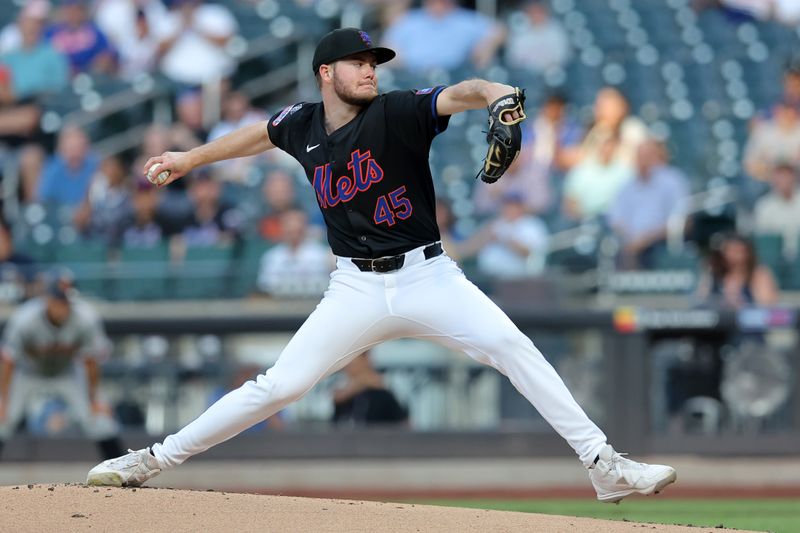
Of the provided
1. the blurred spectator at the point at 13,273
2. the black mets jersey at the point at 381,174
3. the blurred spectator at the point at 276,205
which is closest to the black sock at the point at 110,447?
the blurred spectator at the point at 13,273

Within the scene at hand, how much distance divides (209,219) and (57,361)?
1.70 metres

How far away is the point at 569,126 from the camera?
37.9ft

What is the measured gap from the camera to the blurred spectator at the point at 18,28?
12484 millimetres

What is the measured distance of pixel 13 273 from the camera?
1021 cm

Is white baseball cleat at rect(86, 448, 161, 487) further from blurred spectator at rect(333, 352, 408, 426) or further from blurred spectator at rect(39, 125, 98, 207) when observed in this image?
blurred spectator at rect(39, 125, 98, 207)

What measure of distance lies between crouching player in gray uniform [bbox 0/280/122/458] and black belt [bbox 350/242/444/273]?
4789mm

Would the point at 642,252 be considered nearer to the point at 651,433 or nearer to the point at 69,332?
the point at 651,433

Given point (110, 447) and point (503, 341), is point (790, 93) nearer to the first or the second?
point (110, 447)

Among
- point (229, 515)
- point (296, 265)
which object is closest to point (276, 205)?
point (296, 265)

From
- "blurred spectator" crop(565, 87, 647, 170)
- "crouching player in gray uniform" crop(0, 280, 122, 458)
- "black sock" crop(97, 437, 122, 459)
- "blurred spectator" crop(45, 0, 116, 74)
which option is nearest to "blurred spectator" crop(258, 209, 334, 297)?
"crouching player in gray uniform" crop(0, 280, 122, 458)

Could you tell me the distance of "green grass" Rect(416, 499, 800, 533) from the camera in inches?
291

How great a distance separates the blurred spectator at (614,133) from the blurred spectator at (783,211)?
108 cm

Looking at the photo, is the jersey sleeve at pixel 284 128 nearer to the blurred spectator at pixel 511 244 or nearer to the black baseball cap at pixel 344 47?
the black baseball cap at pixel 344 47

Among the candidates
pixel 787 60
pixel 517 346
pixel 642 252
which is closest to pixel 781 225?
pixel 642 252
